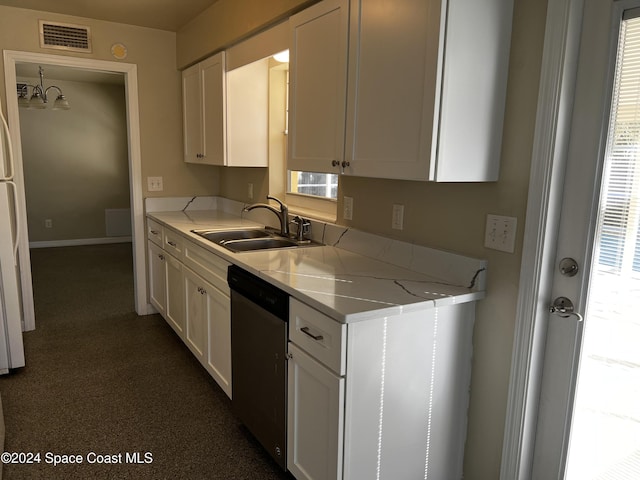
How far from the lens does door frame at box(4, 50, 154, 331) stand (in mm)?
3480

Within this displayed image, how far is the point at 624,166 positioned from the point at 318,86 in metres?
1.24

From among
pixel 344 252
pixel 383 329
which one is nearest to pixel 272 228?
pixel 344 252

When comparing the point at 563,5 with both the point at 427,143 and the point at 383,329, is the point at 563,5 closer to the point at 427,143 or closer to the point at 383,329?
the point at 427,143

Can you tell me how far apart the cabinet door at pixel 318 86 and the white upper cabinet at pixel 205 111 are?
3.66ft

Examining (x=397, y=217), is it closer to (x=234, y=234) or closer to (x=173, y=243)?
(x=234, y=234)

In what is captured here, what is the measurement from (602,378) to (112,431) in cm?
220

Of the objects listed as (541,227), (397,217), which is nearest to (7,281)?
(397,217)

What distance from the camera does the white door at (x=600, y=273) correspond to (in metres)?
1.41

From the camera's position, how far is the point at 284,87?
340 cm

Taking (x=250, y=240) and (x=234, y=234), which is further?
(x=234, y=234)

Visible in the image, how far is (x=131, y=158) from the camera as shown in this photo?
397 cm

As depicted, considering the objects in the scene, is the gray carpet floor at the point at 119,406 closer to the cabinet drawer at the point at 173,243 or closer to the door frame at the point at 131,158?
the door frame at the point at 131,158

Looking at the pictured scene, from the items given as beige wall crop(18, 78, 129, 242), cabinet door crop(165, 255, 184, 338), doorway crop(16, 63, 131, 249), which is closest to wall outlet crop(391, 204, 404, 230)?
cabinet door crop(165, 255, 184, 338)

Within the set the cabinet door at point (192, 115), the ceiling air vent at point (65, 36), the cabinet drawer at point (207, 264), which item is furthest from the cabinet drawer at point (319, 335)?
the ceiling air vent at point (65, 36)
